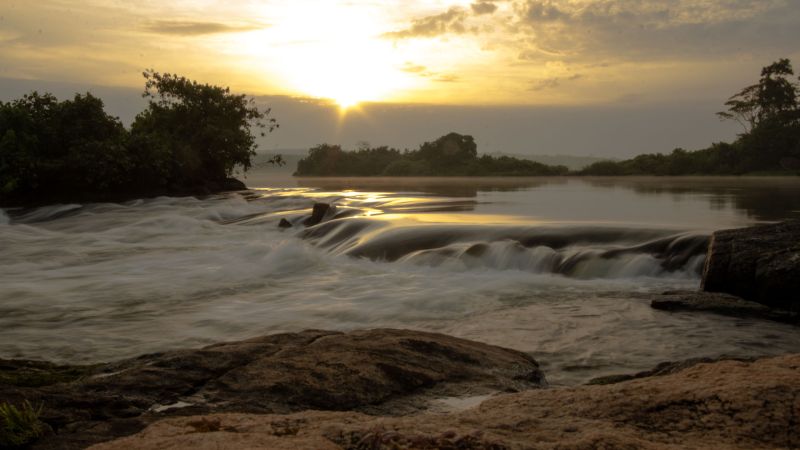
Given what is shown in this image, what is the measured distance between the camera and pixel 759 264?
852 centimetres

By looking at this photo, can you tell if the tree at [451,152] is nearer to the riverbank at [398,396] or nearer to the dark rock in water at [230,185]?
the dark rock in water at [230,185]

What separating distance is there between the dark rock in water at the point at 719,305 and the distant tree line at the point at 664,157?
47.9 meters

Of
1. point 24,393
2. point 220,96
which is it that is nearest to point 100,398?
Result: point 24,393

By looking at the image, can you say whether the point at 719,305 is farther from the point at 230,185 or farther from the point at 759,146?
the point at 759,146

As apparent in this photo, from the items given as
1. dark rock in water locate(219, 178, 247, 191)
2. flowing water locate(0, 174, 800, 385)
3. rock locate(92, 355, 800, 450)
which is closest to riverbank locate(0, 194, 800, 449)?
rock locate(92, 355, 800, 450)

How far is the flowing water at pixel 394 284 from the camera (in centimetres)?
725

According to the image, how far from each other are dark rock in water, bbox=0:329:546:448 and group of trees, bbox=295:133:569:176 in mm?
63223

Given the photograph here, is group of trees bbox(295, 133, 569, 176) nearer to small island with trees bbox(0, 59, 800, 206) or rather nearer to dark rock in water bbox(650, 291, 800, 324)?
small island with trees bbox(0, 59, 800, 206)

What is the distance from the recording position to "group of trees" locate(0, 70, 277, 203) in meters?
26.3

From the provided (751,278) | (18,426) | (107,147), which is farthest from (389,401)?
(107,147)

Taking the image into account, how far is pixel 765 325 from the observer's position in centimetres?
762

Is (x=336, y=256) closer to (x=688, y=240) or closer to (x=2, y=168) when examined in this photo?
(x=688, y=240)

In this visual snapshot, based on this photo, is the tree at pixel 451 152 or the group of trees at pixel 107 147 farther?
the tree at pixel 451 152

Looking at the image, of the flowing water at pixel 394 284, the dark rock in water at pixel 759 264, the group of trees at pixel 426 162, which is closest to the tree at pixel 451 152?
the group of trees at pixel 426 162
